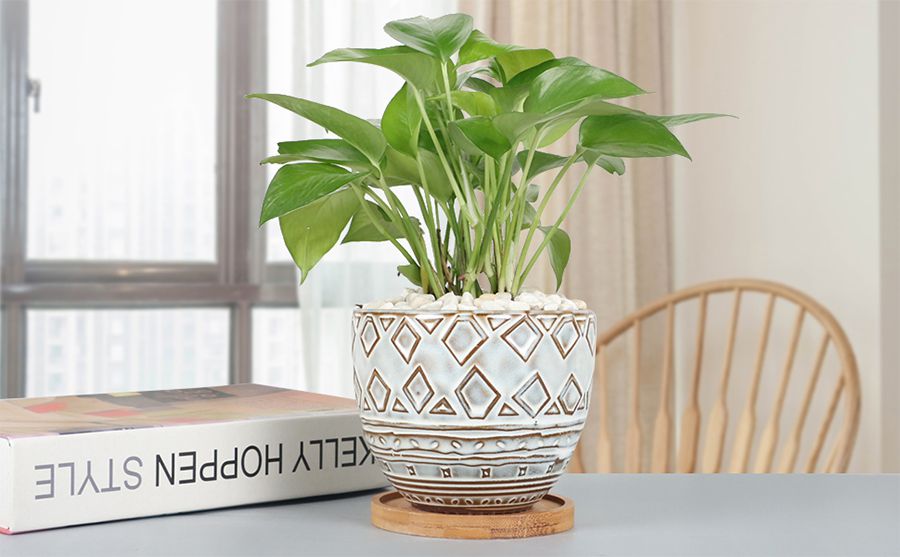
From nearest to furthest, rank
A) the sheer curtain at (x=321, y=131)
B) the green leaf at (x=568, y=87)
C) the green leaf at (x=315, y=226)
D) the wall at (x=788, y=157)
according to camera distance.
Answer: the green leaf at (x=568, y=87)
the green leaf at (x=315, y=226)
the wall at (x=788, y=157)
the sheer curtain at (x=321, y=131)

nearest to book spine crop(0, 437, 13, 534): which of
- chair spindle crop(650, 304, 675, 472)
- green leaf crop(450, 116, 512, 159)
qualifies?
green leaf crop(450, 116, 512, 159)

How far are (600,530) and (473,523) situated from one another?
83 mm

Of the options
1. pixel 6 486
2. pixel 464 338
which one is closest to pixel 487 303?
pixel 464 338

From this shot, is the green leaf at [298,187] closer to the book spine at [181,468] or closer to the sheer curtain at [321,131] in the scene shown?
the book spine at [181,468]

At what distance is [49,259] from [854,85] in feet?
5.28

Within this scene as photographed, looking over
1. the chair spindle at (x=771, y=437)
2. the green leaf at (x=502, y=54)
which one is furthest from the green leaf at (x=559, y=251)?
the chair spindle at (x=771, y=437)

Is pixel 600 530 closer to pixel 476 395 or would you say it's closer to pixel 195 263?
pixel 476 395

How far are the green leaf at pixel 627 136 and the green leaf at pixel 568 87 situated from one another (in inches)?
1.5

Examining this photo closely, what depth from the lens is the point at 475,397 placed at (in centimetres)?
52

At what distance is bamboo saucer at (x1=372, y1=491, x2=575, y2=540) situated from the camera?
548 mm

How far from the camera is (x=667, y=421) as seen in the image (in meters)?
1.63

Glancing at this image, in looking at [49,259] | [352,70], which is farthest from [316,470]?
[49,259]

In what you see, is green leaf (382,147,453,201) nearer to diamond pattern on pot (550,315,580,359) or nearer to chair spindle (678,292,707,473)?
diamond pattern on pot (550,315,580,359)

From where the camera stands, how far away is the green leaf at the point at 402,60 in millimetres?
510
